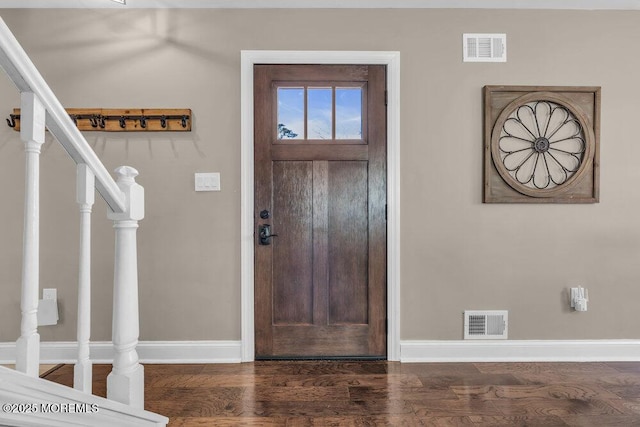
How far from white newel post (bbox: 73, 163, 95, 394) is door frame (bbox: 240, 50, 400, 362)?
52.1 inches

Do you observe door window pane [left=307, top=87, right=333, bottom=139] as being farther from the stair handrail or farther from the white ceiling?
the stair handrail

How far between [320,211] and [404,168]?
24.8 inches

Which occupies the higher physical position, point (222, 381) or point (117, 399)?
point (117, 399)

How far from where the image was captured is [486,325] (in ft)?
8.38

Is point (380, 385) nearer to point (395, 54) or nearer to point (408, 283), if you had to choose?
point (408, 283)

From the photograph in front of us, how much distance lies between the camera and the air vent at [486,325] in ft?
8.38

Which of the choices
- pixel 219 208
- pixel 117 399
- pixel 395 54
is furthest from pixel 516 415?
pixel 395 54

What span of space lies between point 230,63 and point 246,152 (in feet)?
1.96

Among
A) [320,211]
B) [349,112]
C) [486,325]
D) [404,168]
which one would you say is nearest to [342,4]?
[349,112]

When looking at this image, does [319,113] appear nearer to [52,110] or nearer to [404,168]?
[404,168]

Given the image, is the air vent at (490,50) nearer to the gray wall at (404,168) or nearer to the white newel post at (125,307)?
the gray wall at (404,168)

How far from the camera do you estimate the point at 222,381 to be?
226 centimetres

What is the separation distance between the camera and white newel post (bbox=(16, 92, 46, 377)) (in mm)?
1023

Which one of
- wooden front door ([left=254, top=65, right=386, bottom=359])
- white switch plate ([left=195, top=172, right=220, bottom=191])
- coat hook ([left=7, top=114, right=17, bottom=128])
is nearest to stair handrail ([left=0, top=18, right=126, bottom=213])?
white switch plate ([left=195, top=172, right=220, bottom=191])
